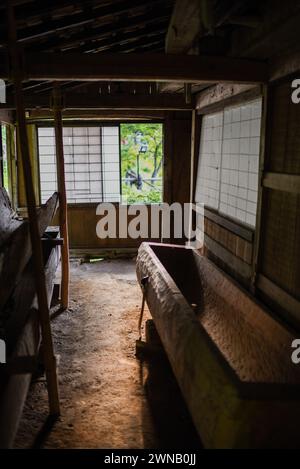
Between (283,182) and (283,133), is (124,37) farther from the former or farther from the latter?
(283,182)

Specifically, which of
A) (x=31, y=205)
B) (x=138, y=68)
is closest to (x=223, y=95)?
(x=138, y=68)

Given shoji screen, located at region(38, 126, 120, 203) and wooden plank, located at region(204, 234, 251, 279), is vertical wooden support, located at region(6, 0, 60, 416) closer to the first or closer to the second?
wooden plank, located at region(204, 234, 251, 279)

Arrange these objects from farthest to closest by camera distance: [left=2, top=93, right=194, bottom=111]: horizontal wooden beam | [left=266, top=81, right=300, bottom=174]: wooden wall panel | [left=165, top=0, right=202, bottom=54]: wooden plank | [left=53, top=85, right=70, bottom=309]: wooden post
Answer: [left=2, top=93, right=194, bottom=111]: horizontal wooden beam → [left=53, top=85, right=70, bottom=309]: wooden post → [left=266, top=81, right=300, bottom=174]: wooden wall panel → [left=165, top=0, right=202, bottom=54]: wooden plank

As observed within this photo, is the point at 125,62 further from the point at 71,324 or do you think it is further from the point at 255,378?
the point at 71,324

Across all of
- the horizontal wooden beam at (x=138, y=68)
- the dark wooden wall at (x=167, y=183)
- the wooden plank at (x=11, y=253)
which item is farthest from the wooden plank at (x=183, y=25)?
the dark wooden wall at (x=167, y=183)

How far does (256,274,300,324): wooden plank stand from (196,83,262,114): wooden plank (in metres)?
1.74

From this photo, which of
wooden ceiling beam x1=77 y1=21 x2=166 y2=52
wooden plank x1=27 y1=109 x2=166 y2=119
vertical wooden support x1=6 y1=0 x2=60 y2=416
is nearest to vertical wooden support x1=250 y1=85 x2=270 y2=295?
wooden ceiling beam x1=77 y1=21 x2=166 y2=52

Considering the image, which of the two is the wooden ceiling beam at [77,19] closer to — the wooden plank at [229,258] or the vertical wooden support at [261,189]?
the vertical wooden support at [261,189]

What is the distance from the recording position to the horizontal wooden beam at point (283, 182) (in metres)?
3.01

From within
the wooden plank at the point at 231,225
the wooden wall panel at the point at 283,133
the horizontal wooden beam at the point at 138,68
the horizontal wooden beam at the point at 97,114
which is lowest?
the wooden plank at the point at 231,225

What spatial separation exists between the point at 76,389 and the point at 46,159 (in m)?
6.17

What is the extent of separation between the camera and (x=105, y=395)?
362 centimetres

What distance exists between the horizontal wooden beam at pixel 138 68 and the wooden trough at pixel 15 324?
4.23 feet

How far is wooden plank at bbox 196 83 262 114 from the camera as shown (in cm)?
393
